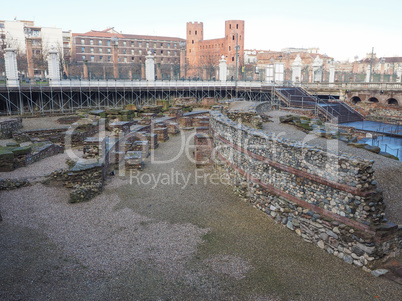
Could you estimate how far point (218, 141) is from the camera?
11633 millimetres

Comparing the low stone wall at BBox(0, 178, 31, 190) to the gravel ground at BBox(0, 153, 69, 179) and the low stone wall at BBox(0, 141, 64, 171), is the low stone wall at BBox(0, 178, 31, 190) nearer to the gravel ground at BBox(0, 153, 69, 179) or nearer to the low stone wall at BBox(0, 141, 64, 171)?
the gravel ground at BBox(0, 153, 69, 179)

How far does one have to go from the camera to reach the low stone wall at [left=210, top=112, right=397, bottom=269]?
19.9 feet

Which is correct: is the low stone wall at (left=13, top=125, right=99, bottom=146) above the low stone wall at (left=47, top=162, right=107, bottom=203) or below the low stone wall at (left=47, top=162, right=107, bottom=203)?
above

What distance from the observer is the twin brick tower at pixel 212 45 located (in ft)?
244

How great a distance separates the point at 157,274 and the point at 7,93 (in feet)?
71.6

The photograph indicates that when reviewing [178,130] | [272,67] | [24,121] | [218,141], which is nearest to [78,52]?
[272,67]

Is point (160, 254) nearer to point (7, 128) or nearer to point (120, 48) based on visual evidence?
point (7, 128)

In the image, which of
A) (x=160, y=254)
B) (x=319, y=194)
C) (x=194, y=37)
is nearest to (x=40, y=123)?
(x=160, y=254)

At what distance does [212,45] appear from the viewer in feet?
259

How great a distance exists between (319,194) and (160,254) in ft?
11.6

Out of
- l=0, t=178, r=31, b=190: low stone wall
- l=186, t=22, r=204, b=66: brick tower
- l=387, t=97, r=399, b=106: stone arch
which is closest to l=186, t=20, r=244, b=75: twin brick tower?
l=186, t=22, r=204, b=66: brick tower

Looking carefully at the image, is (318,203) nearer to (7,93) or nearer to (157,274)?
(157,274)

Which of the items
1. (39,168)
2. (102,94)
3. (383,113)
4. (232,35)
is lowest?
(39,168)

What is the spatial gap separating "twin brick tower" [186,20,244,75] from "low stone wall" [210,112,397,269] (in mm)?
64810
